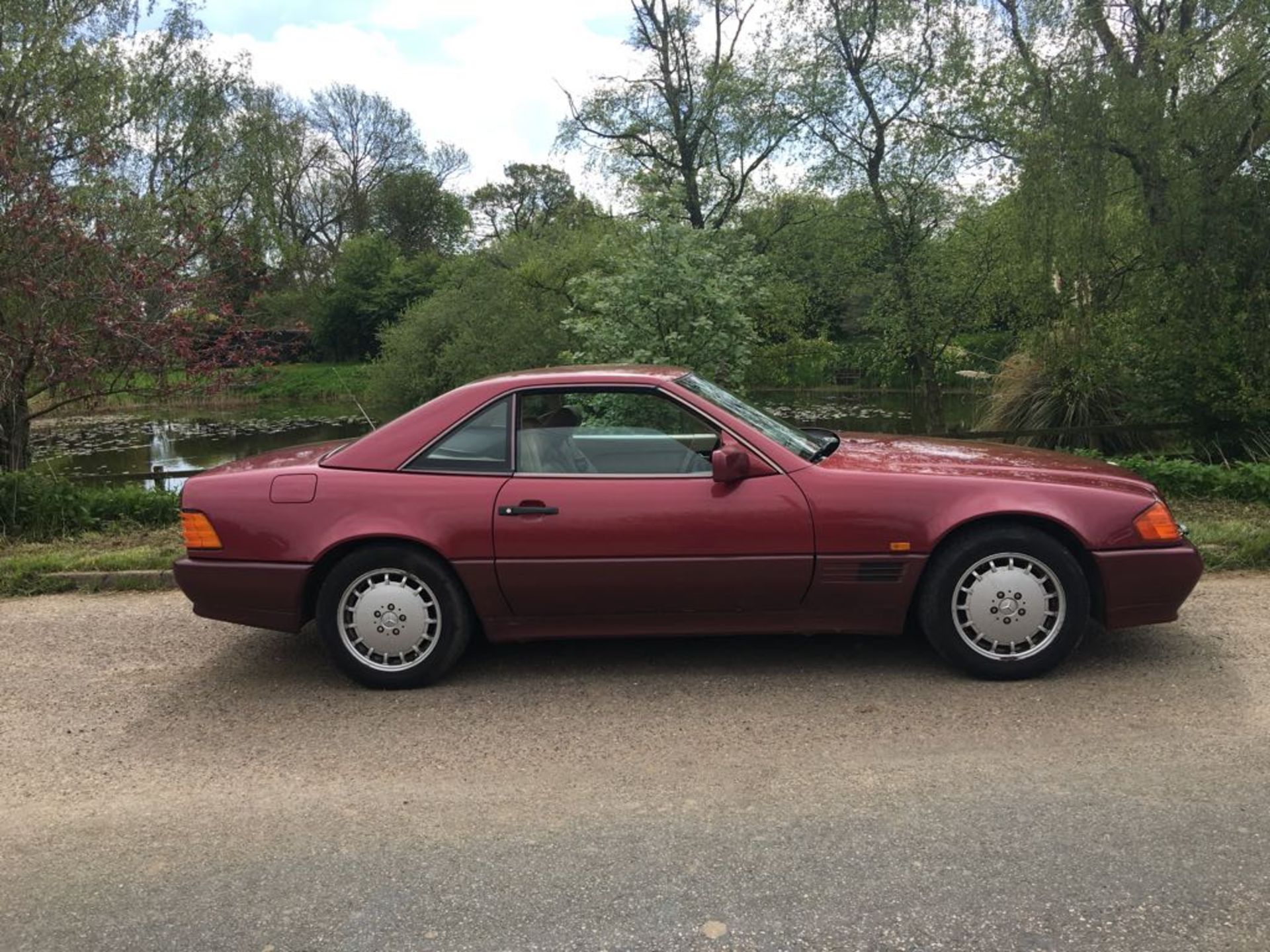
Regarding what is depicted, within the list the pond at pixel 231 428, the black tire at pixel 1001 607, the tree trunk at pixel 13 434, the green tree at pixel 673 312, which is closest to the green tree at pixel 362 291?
the pond at pixel 231 428

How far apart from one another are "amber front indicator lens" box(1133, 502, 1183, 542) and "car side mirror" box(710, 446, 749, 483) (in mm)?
1758

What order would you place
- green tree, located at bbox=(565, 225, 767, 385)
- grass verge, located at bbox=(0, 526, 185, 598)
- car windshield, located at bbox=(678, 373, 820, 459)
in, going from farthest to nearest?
green tree, located at bbox=(565, 225, 767, 385)
grass verge, located at bbox=(0, 526, 185, 598)
car windshield, located at bbox=(678, 373, 820, 459)

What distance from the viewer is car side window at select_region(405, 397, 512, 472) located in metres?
4.54

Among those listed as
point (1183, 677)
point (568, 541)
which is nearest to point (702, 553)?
point (568, 541)

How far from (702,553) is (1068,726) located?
1637 mm

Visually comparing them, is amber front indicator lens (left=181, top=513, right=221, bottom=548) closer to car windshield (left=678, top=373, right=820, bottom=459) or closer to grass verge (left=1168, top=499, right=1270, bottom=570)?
car windshield (left=678, top=373, right=820, bottom=459)

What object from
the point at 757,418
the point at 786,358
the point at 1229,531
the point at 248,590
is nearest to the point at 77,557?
the point at 248,590

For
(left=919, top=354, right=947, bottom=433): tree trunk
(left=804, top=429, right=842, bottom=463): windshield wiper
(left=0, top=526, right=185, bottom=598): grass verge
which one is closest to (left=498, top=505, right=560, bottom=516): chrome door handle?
(left=804, top=429, right=842, bottom=463): windshield wiper

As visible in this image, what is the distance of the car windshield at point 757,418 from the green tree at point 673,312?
14.8 ft

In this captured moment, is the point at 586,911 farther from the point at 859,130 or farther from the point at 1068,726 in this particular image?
the point at 859,130

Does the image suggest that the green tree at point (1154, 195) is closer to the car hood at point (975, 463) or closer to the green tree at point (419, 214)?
the car hood at point (975, 463)

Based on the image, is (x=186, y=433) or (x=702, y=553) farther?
(x=186, y=433)

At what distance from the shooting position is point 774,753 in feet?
12.1

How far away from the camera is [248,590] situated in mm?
4492
